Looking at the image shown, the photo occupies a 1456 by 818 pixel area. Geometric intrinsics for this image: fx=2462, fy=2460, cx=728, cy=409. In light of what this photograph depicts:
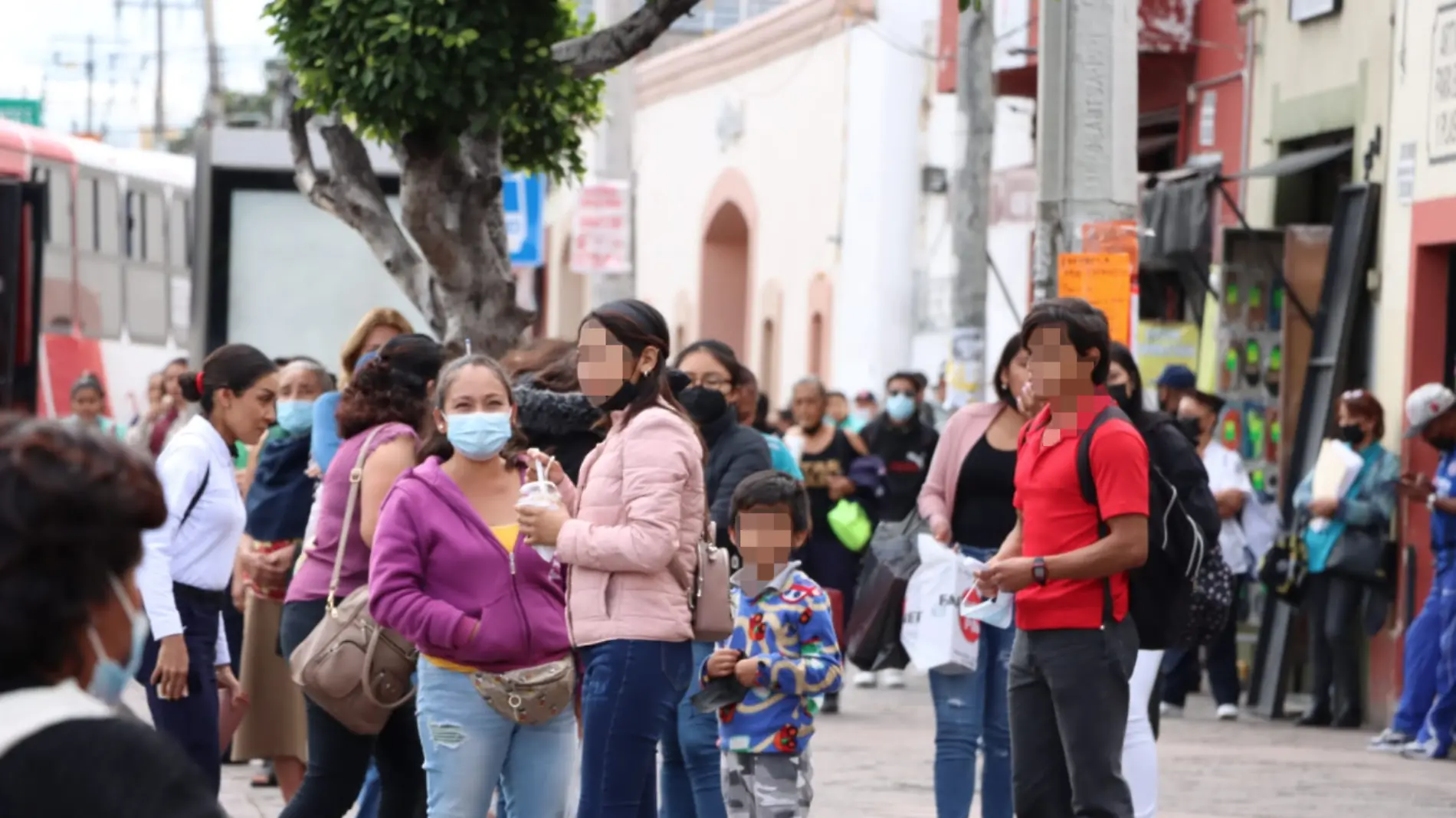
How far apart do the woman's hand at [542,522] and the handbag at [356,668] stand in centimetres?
86

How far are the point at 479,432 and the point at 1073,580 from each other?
5.37ft

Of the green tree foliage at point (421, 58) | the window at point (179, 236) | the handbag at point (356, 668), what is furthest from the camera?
the window at point (179, 236)

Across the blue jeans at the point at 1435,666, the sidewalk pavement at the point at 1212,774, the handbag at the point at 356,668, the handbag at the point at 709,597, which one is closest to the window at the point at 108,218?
the sidewalk pavement at the point at 1212,774

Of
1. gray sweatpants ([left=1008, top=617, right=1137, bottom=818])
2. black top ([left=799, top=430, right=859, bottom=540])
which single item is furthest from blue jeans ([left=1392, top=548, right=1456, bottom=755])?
gray sweatpants ([left=1008, top=617, right=1137, bottom=818])

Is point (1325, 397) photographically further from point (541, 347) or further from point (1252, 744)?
point (541, 347)

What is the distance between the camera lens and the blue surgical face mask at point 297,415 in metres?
9.14

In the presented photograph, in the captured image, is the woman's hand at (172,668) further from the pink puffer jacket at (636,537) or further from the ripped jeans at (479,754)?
the pink puffer jacket at (636,537)

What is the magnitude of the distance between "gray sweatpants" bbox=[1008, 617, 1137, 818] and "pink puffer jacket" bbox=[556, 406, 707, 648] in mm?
1027

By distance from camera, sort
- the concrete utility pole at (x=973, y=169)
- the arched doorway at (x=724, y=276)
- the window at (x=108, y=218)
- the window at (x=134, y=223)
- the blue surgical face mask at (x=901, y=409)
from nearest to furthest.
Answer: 1. the blue surgical face mask at (x=901, y=409)
2. the concrete utility pole at (x=973, y=169)
3. the window at (x=108, y=218)
4. the window at (x=134, y=223)
5. the arched doorway at (x=724, y=276)

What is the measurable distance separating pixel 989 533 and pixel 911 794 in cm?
260

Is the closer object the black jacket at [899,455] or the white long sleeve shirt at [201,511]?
the white long sleeve shirt at [201,511]

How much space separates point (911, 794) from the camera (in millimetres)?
10773

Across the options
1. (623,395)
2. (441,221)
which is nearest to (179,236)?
(441,221)

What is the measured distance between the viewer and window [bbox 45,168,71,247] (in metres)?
23.8
